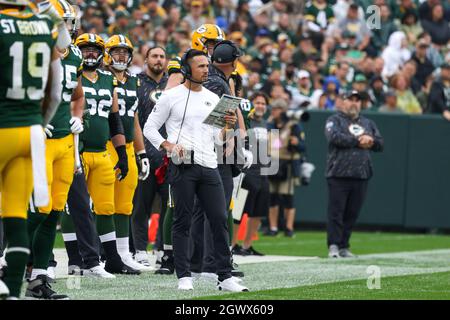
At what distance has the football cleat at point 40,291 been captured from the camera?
8.27 m

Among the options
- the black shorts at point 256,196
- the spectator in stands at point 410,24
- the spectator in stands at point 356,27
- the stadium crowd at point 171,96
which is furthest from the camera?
the spectator in stands at point 410,24

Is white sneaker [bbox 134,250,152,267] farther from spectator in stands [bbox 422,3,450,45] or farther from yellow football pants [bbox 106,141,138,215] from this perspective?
spectator in stands [bbox 422,3,450,45]

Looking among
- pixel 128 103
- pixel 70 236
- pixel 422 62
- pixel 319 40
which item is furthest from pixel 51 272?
pixel 319 40

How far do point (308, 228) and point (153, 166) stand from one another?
7.56m

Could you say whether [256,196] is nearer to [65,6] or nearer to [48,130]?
[65,6]

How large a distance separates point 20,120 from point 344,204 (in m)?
7.49

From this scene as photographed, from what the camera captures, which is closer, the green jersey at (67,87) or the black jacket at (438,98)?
the green jersey at (67,87)

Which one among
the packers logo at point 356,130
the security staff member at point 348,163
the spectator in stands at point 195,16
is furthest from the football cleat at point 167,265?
the spectator in stands at point 195,16

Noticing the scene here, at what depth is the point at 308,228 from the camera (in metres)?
19.1

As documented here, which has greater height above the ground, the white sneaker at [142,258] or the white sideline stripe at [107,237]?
the white sideline stripe at [107,237]

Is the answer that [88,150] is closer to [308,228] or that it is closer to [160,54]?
[160,54]

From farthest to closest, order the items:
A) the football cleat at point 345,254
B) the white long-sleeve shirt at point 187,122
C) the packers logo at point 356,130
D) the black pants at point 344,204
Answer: the packers logo at point 356,130 < the black pants at point 344,204 < the football cleat at point 345,254 < the white long-sleeve shirt at point 187,122

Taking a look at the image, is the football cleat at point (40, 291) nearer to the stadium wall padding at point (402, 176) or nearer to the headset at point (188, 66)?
the headset at point (188, 66)
